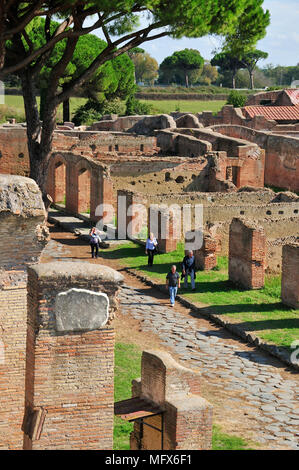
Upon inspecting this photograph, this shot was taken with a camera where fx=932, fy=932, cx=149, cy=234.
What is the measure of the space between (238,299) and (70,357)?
9857 mm

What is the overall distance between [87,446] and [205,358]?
6623 mm

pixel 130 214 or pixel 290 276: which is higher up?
pixel 130 214

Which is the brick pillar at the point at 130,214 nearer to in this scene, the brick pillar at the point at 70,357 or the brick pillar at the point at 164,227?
the brick pillar at the point at 164,227

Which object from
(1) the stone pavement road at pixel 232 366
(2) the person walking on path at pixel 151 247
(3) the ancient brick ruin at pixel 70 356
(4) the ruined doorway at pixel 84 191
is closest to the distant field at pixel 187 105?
(4) the ruined doorway at pixel 84 191

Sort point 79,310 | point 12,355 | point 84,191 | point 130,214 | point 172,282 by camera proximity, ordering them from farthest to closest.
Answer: point 84,191, point 130,214, point 172,282, point 12,355, point 79,310

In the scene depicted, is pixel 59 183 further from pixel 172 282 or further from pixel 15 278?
pixel 15 278

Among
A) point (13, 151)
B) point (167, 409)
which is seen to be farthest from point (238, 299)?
point (13, 151)

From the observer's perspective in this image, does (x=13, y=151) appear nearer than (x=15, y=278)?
No

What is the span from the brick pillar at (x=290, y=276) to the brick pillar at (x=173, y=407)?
7.25 metres

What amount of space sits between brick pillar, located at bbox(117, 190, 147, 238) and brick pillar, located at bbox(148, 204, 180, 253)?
155 centimetres

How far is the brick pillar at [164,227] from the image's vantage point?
833 inches

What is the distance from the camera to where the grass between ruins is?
11266 millimetres

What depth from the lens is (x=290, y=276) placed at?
1712cm
